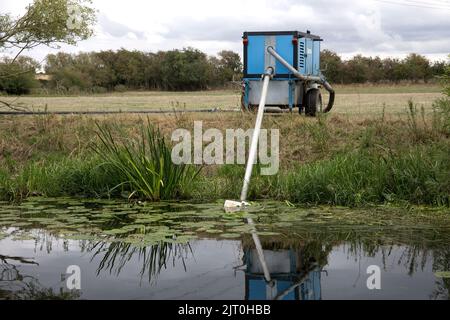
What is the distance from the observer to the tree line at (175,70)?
5203 cm

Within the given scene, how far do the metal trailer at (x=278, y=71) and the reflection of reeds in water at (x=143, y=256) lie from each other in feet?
29.9

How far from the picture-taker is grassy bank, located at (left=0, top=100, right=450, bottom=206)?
11.7 metres

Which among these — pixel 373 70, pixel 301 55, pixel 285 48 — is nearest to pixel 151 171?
pixel 285 48

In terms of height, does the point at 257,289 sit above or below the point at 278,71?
below

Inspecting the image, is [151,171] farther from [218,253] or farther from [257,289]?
[257,289]

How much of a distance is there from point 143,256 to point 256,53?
33.2 ft

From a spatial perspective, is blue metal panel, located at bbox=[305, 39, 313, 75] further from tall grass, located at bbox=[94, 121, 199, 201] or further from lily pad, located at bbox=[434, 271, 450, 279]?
lily pad, located at bbox=[434, 271, 450, 279]

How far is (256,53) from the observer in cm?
1781

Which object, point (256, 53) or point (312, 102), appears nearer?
point (256, 53)

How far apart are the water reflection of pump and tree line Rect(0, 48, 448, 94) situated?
40121mm

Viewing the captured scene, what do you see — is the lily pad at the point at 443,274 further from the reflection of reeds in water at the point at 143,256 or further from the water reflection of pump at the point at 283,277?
the reflection of reeds in water at the point at 143,256

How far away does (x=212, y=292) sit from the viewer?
7.00 meters

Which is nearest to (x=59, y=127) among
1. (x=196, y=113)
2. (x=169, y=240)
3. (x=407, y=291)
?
(x=196, y=113)

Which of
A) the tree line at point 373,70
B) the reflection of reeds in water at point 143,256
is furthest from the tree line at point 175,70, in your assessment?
the reflection of reeds in water at point 143,256
